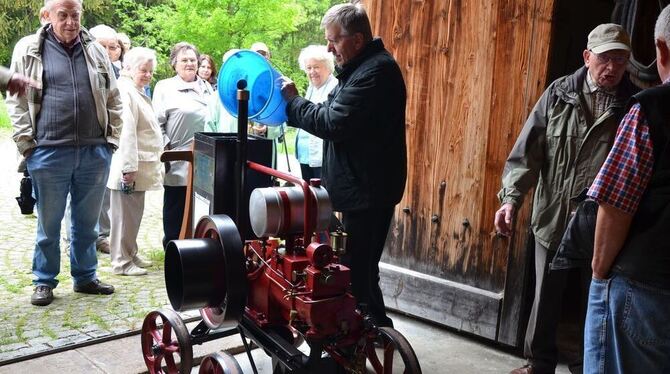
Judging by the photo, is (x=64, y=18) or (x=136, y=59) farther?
(x=136, y=59)

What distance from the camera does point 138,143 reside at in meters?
5.21

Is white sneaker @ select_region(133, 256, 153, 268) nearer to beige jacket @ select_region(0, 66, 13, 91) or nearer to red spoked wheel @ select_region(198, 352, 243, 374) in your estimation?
beige jacket @ select_region(0, 66, 13, 91)

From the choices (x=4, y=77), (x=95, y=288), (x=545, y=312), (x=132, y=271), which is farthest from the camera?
(x=132, y=271)

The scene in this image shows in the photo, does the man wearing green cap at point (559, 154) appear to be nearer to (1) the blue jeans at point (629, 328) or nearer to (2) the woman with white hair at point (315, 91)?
(1) the blue jeans at point (629, 328)

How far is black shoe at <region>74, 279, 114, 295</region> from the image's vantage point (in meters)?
4.78

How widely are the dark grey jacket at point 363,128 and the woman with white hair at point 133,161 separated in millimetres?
2029

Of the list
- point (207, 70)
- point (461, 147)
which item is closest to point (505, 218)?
point (461, 147)

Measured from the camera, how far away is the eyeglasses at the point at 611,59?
328 centimetres

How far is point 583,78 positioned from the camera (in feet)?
11.3

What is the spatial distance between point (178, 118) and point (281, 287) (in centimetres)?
310

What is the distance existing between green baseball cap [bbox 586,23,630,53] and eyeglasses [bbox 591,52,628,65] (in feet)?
0.12

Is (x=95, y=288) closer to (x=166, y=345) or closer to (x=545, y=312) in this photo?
(x=166, y=345)

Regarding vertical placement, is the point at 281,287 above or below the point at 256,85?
below

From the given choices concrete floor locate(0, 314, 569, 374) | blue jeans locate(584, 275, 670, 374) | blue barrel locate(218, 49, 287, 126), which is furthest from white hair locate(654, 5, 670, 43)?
concrete floor locate(0, 314, 569, 374)
